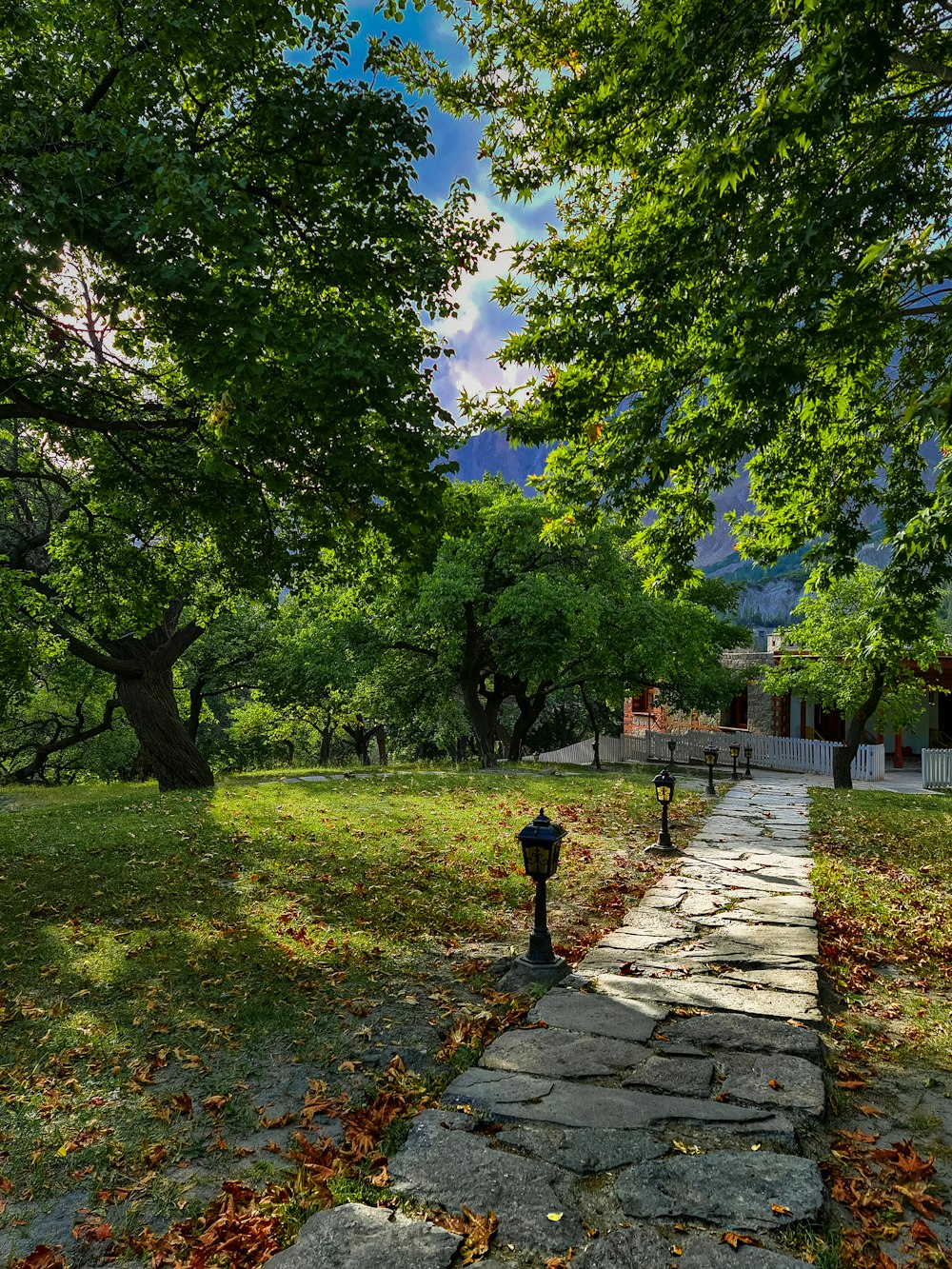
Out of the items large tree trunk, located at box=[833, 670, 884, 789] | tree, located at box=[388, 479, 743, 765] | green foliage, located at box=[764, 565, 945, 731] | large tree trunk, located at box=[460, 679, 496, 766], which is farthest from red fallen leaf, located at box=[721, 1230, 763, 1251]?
large tree trunk, located at box=[460, 679, 496, 766]

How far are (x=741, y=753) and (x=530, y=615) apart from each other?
1292 centimetres

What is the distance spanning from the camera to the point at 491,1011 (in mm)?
4641

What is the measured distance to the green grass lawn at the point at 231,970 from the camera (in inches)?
132

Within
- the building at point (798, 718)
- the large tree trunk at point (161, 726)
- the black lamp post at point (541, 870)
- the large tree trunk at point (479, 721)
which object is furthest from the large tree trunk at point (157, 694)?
the building at point (798, 718)

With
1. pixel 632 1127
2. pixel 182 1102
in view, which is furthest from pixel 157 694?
pixel 632 1127

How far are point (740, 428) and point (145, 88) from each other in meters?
5.94

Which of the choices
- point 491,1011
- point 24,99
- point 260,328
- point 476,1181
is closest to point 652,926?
point 491,1011

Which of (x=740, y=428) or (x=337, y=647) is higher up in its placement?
(x=740, y=428)

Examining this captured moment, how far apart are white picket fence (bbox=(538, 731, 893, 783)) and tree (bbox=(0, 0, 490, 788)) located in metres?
17.7

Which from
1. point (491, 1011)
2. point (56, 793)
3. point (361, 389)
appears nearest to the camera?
point (491, 1011)

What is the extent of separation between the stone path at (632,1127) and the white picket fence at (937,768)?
55.8 feet

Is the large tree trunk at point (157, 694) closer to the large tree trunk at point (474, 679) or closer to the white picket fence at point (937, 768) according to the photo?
the large tree trunk at point (474, 679)

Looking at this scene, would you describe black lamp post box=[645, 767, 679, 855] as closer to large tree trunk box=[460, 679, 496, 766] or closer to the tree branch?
the tree branch

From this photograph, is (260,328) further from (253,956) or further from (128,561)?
(128,561)
